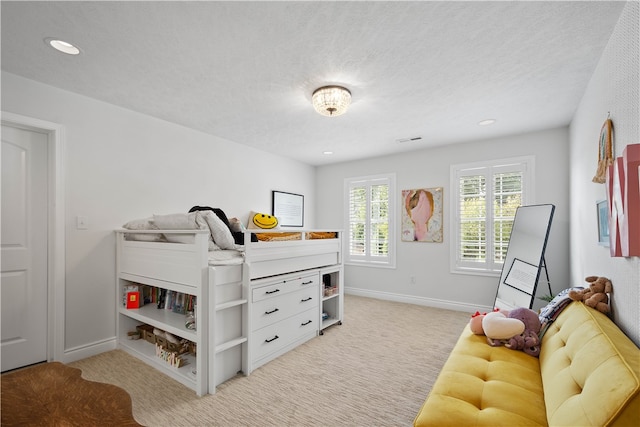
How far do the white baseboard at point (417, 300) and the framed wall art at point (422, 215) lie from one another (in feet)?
2.98

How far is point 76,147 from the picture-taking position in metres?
2.66

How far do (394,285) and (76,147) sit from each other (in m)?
4.43

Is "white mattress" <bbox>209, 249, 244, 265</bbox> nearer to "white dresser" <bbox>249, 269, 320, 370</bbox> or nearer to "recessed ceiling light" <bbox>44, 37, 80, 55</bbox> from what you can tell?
"white dresser" <bbox>249, 269, 320, 370</bbox>

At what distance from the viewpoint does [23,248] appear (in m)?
2.47

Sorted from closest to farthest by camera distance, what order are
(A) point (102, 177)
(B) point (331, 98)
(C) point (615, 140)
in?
1. (C) point (615, 140)
2. (B) point (331, 98)
3. (A) point (102, 177)

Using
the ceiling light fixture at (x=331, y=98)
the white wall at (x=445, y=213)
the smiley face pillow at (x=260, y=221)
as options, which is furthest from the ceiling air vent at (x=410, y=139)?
the smiley face pillow at (x=260, y=221)

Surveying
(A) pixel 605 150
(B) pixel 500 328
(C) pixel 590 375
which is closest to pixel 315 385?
(B) pixel 500 328

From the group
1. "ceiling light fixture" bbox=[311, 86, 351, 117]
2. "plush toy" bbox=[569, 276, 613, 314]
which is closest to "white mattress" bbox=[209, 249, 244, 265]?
"ceiling light fixture" bbox=[311, 86, 351, 117]

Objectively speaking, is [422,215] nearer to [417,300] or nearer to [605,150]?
[417,300]

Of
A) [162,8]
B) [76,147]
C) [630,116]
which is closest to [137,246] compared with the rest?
[76,147]

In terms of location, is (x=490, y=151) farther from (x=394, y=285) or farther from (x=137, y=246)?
(x=137, y=246)

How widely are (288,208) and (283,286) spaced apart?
2477 millimetres

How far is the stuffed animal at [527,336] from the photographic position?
1855 millimetres

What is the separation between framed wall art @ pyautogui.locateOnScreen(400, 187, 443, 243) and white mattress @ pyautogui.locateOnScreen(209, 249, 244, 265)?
9.77ft
